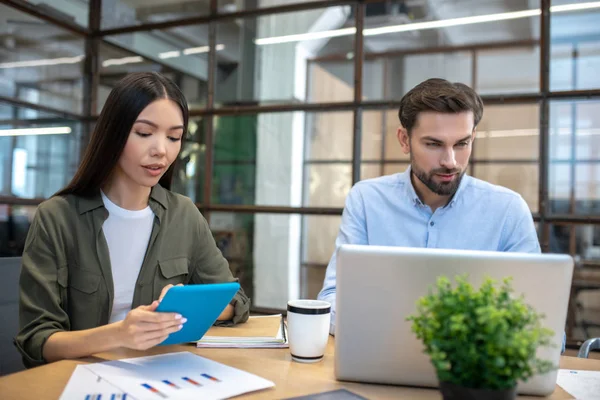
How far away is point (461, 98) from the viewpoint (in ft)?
5.39

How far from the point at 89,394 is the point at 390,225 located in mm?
1165

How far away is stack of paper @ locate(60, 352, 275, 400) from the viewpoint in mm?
896

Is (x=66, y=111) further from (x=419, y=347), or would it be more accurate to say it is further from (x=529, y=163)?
(x=419, y=347)

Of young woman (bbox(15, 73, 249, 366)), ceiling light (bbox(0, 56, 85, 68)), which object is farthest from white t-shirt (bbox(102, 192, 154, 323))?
ceiling light (bbox(0, 56, 85, 68))

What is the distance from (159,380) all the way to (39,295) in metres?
0.49

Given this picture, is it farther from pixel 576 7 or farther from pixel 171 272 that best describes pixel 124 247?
pixel 576 7

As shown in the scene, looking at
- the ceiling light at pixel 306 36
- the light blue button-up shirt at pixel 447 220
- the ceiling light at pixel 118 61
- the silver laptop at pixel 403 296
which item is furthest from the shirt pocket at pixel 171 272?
the ceiling light at pixel 118 61

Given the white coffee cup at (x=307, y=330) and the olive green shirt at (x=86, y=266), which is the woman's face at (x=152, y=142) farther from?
the white coffee cup at (x=307, y=330)

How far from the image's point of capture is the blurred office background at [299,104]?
8.32ft

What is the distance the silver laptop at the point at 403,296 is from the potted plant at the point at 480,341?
183mm

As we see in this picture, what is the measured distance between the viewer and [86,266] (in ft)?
4.53

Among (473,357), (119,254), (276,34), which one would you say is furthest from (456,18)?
(473,357)

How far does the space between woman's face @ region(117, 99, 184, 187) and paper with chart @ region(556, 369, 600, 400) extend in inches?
42.8

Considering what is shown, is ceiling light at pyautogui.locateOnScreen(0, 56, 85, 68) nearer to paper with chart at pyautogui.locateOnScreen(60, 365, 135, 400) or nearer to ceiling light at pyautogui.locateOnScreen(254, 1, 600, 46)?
ceiling light at pyautogui.locateOnScreen(254, 1, 600, 46)
